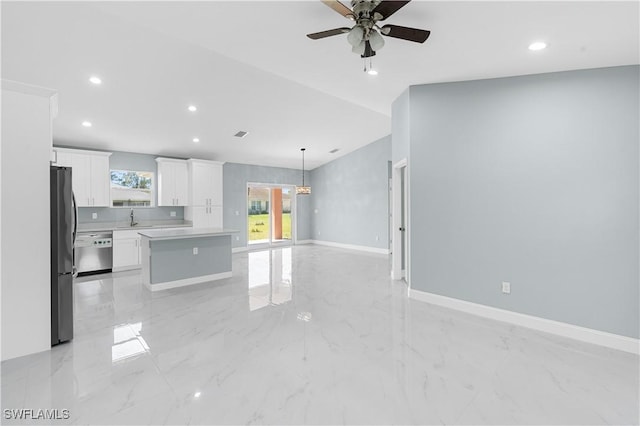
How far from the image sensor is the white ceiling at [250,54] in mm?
2439

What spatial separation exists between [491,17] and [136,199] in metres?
7.17

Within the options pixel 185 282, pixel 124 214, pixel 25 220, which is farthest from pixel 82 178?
pixel 25 220

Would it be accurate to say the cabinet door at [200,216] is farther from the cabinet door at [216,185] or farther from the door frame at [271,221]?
the door frame at [271,221]

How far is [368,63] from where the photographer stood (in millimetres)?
3412

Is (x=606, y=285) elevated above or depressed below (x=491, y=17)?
below

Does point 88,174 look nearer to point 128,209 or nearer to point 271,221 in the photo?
point 128,209

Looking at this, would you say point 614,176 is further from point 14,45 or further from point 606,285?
point 14,45

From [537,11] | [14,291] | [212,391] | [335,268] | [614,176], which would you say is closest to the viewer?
[212,391]

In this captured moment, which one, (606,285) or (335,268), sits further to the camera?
(335,268)

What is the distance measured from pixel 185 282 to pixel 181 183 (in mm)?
3209

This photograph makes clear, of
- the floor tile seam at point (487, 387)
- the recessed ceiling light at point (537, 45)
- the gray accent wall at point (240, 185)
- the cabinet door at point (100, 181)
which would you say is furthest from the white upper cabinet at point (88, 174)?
the recessed ceiling light at point (537, 45)

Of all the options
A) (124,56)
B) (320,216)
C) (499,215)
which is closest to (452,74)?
(499,215)

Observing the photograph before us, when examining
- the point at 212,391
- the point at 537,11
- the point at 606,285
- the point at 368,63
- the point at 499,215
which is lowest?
the point at 212,391

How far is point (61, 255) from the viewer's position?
2730 millimetres
